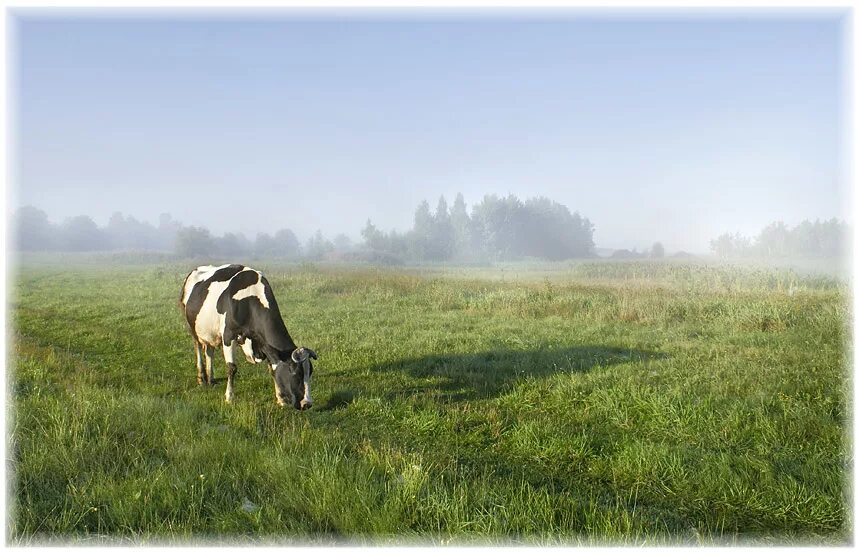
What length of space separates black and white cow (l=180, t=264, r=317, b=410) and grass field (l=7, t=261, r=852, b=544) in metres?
0.45

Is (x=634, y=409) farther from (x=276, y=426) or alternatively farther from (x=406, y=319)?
(x=406, y=319)

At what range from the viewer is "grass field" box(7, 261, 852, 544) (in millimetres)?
4000

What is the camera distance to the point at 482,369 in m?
9.88

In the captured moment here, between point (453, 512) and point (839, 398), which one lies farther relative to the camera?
point (839, 398)

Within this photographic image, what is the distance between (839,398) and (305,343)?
11132 mm

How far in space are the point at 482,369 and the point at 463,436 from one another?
3.42 m

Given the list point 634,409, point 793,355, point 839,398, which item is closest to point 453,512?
point 634,409

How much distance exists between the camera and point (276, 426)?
21.8 ft

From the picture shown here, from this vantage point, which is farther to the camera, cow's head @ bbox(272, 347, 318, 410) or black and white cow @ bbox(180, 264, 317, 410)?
black and white cow @ bbox(180, 264, 317, 410)

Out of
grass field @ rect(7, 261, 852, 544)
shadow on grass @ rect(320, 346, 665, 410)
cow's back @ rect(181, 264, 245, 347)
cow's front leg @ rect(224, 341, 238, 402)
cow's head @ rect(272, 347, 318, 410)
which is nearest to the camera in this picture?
grass field @ rect(7, 261, 852, 544)

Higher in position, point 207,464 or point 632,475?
point 207,464

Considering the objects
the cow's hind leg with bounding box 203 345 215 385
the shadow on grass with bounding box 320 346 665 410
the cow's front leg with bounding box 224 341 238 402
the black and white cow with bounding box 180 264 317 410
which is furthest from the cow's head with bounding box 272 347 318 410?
the cow's hind leg with bounding box 203 345 215 385

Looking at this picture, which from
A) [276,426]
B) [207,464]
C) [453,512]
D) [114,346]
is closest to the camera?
[453,512]

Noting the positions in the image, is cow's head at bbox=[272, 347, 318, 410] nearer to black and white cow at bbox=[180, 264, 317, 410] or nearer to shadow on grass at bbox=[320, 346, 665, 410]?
black and white cow at bbox=[180, 264, 317, 410]
